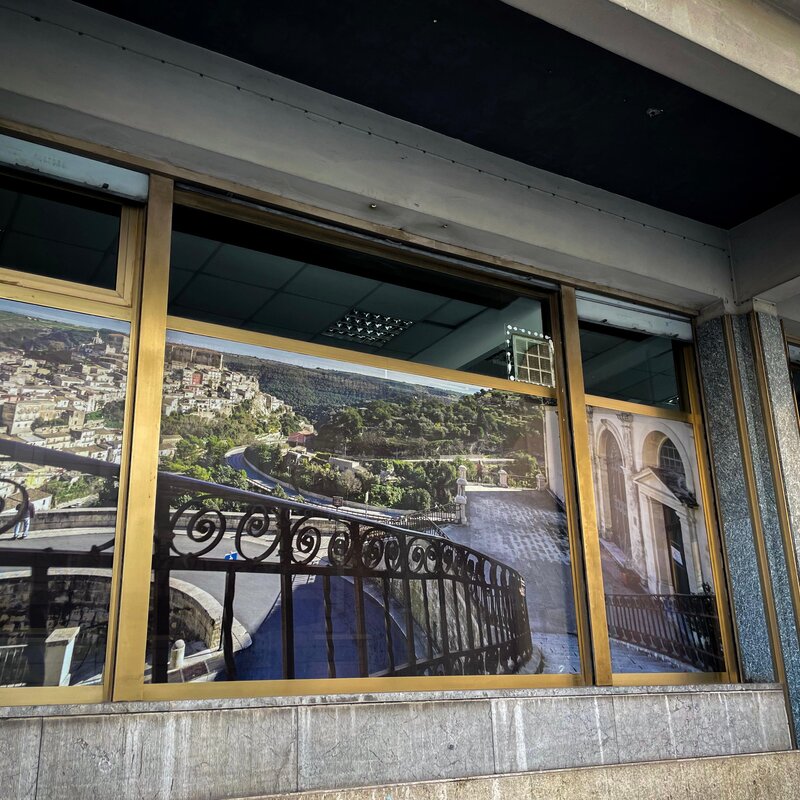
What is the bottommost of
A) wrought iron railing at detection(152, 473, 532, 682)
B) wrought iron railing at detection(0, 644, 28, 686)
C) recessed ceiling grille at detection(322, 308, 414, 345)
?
wrought iron railing at detection(0, 644, 28, 686)

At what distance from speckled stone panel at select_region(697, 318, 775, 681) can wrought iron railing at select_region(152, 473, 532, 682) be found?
1471mm

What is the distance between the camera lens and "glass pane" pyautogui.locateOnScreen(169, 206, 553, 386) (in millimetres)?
3871

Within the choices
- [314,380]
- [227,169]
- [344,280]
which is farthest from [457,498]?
[227,169]

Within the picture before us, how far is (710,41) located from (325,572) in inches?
111

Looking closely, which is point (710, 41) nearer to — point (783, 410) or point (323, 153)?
point (323, 153)

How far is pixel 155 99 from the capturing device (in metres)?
3.68

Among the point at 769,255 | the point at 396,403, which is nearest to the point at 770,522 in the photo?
the point at 769,255

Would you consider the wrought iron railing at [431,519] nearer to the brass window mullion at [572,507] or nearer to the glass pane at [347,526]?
the glass pane at [347,526]

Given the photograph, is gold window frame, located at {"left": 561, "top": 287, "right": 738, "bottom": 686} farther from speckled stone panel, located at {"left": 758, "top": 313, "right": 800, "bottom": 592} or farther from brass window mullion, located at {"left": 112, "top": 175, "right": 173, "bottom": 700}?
brass window mullion, located at {"left": 112, "top": 175, "right": 173, "bottom": 700}

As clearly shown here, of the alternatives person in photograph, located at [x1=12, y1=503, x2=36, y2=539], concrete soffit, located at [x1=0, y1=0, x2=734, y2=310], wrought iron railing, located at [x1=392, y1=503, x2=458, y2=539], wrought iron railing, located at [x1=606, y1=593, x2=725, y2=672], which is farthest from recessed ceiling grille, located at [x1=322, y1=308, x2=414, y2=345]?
wrought iron railing, located at [x1=606, y1=593, x2=725, y2=672]

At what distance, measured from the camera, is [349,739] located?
3.26 metres

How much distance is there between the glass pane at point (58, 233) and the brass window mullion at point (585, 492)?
2.59 metres

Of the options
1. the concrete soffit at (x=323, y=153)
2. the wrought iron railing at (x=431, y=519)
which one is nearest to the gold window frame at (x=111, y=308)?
the concrete soffit at (x=323, y=153)

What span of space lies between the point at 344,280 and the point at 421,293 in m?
0.47
